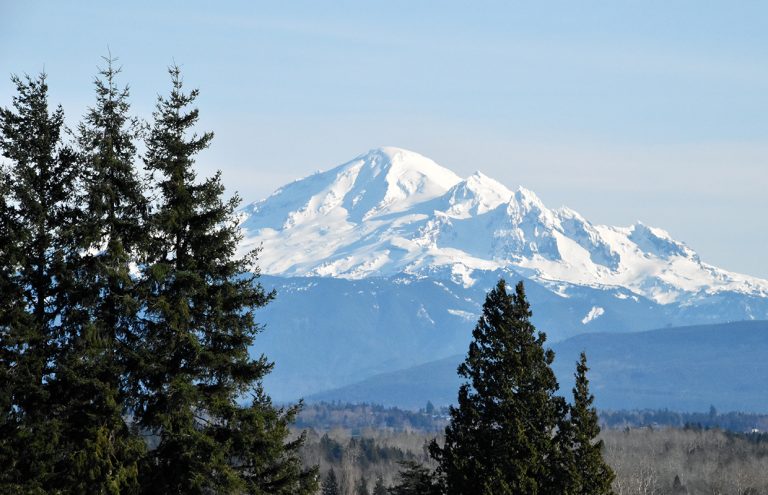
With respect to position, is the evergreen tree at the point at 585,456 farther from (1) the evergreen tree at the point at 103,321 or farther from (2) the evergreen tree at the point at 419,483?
(1) the evergreen tree at the point at 103,321

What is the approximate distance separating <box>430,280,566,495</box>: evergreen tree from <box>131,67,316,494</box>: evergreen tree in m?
8.27

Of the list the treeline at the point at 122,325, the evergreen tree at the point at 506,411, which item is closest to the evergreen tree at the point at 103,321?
the treeline at the point at 122,325

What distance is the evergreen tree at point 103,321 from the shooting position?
32.8 meters

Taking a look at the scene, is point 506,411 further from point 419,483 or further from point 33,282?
point 33,282

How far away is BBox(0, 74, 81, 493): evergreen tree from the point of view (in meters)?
33.2

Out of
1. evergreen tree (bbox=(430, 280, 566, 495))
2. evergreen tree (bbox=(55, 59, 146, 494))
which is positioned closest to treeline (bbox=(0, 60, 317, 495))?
evergreen tree (bbox=(55, 59, 146, 494))

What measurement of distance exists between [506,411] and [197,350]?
457 inches

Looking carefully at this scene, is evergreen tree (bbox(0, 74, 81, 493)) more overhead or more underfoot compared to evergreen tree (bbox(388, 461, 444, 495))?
more overhead

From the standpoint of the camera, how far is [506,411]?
137ft

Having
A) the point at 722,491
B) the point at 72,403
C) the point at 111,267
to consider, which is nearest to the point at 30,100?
the point at 111,267

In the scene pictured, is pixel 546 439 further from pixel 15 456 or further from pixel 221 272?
pixel 15 456

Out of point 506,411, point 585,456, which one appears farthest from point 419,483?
point 585,456

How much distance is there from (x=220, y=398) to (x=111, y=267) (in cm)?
377

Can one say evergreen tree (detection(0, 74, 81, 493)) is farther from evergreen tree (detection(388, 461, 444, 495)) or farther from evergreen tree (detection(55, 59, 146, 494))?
evergreen tree (detection(388, 461, 444, 495))
